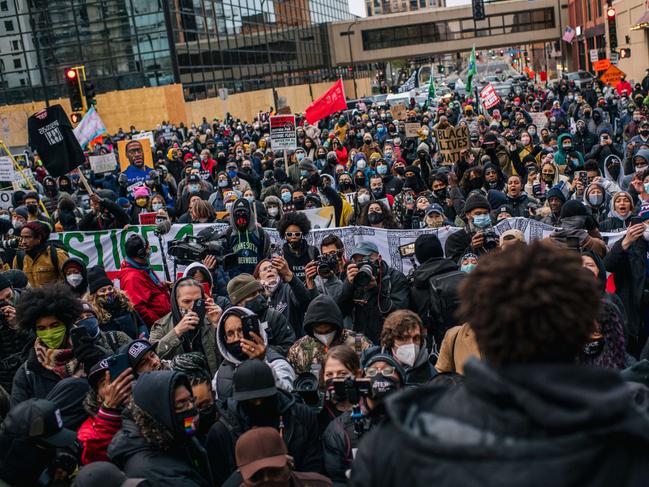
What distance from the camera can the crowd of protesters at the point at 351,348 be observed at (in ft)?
5.63

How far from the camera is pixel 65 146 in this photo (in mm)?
11523

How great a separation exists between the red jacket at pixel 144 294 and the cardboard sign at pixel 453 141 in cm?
701

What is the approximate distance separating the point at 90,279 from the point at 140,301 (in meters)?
0.80

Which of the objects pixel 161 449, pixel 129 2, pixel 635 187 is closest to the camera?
pixel 161 449

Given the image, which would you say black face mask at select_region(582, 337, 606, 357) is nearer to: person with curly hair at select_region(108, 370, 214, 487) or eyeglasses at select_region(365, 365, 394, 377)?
eyeglasses at select_region(365, 365, 394, 377)

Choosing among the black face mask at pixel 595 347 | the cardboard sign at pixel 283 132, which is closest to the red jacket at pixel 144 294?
the black face mask at pixel 595 347

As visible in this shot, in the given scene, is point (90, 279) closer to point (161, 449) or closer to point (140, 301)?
point (140, 301)

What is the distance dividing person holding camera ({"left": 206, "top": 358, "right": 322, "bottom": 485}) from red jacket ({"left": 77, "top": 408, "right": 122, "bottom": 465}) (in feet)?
1.67

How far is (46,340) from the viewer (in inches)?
205

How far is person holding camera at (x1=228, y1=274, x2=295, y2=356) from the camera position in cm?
557

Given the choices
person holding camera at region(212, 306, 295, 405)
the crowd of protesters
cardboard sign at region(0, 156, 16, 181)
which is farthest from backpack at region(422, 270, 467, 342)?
cardboard sign at region(0, 156, 16, 181)

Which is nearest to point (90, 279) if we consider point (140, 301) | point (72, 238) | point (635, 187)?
point (140, 301)

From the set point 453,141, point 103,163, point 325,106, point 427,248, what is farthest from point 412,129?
point 427,248

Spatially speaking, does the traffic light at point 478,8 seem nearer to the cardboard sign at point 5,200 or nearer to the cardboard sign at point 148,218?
the cardboard sign at point 5,200
